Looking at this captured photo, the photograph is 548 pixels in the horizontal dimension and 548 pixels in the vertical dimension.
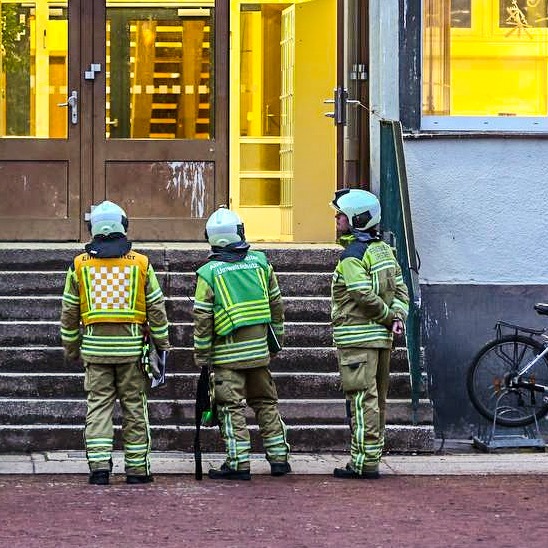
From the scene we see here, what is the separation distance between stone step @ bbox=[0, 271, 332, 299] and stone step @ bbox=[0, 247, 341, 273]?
0.45ft

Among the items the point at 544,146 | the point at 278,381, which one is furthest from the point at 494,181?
the point at 278,381

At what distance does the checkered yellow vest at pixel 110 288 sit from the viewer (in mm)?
9648

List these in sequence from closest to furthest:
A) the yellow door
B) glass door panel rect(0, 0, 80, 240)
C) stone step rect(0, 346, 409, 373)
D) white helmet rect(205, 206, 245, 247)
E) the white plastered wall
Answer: white helmet rect(205, 206, 245, 247), stone step rect(0, 346, 409, 373), the white plastered wall, glass door panel rect(0, 0, 80, 240), the yellow door

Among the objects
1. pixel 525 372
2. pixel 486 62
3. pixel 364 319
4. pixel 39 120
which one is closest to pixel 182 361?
pixel 364 319

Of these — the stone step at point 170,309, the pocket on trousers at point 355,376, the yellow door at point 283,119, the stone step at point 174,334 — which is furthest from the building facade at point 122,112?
the pocket on trousers at point 355,376

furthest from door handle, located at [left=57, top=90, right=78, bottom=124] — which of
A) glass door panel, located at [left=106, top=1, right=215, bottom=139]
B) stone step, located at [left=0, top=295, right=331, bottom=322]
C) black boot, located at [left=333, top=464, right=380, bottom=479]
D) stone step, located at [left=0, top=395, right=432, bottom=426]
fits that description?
black boot, located at [left=333, top=464, right=380, bottom=479]

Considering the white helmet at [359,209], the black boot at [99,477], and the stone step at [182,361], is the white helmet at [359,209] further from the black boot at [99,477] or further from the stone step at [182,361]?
the black boot at [99,477]

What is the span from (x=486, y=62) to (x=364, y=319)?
3772 mm

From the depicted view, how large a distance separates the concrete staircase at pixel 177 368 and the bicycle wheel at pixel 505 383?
64cm

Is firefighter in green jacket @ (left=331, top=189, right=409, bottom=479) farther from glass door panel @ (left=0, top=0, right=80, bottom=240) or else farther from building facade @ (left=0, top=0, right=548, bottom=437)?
glass door panel @ (left=0, top=0, right=80, bottom=240)

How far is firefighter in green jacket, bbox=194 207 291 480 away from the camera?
32.3 feet

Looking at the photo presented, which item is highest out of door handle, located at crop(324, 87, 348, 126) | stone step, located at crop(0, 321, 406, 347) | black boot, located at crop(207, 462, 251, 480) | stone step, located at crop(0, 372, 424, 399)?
door handle, located at crop(324, 87, 348, 126)

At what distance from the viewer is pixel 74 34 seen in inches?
535

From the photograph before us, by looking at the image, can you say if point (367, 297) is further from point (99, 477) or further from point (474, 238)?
point (474, 238)
